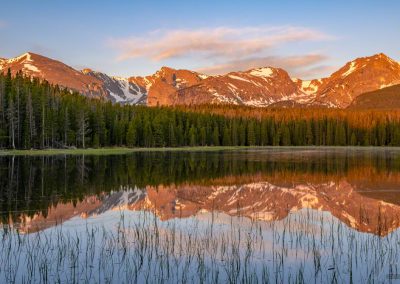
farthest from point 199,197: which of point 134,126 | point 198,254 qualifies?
point 134,126

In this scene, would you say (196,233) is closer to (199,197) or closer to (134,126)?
(199,197)

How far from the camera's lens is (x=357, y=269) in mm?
14352

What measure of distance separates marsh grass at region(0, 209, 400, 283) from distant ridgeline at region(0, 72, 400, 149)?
81688 millimetres

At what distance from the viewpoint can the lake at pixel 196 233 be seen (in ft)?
45.3

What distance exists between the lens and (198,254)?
15031mm

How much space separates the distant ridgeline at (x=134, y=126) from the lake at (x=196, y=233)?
6782 centimetres

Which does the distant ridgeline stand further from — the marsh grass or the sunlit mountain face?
the marsh grass

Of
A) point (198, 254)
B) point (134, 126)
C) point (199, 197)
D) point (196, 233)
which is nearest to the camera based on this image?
point (198, 254)

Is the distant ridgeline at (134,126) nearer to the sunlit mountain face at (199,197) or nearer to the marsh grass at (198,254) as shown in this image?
the sunlit mountain face at (199,197)

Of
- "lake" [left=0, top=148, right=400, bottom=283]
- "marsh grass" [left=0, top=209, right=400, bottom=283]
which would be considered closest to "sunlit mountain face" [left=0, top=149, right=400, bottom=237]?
"lake" [left=0, top=148, right=400, bottom=283]

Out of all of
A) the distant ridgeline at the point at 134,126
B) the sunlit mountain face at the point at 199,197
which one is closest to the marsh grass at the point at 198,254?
the sunlit mountain face at the point at 199,197

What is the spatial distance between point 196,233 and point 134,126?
112661mm

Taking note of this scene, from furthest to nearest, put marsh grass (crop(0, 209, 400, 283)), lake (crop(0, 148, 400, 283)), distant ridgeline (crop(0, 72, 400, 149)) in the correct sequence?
1. distant ridgeline (crop(0, 72, 400, 149))
2. lake (crop(0, 148, 400, 283))
3. marsh grass (crop(0, 209, 400, 283))

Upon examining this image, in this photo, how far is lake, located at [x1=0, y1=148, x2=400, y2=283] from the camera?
13812 mm
